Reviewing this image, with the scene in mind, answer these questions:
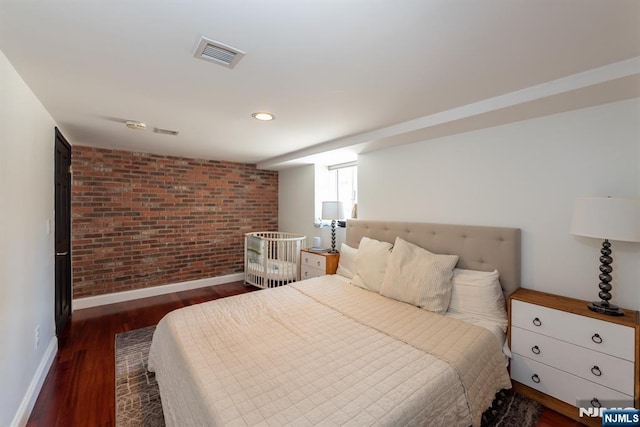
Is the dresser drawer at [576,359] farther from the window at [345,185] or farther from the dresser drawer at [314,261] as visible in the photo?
the window at [345,185]

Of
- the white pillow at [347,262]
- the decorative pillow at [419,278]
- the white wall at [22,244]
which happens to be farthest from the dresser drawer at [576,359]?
the white wall at [22,244]

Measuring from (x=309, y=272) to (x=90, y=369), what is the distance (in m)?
2.49

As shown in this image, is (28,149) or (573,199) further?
(573,199)

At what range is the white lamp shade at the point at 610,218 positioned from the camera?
1.63 metres

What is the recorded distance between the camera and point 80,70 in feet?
5.35

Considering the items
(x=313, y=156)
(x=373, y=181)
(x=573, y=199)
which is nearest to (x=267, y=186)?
(x=313, y=156)

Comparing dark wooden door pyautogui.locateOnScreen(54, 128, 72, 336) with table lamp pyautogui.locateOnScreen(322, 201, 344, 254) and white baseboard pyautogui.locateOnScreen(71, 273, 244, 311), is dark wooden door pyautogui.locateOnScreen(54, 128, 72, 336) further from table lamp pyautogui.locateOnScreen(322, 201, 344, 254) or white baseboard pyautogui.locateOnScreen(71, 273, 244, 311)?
table lamp pyautogui.locateOnScreen(322, 201, 344, 254)

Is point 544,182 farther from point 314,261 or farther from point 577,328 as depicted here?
point 314,261

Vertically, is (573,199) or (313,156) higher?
(313,156)

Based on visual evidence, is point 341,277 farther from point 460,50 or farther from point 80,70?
point 80,70

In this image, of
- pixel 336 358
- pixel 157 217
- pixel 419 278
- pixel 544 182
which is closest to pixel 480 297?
pixel 419 278

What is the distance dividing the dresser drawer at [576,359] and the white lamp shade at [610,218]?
0.76 m

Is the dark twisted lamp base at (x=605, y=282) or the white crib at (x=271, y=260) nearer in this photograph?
the dark twisted lamp base at (x=605, y=282)

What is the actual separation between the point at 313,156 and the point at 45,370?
11.4 ft
